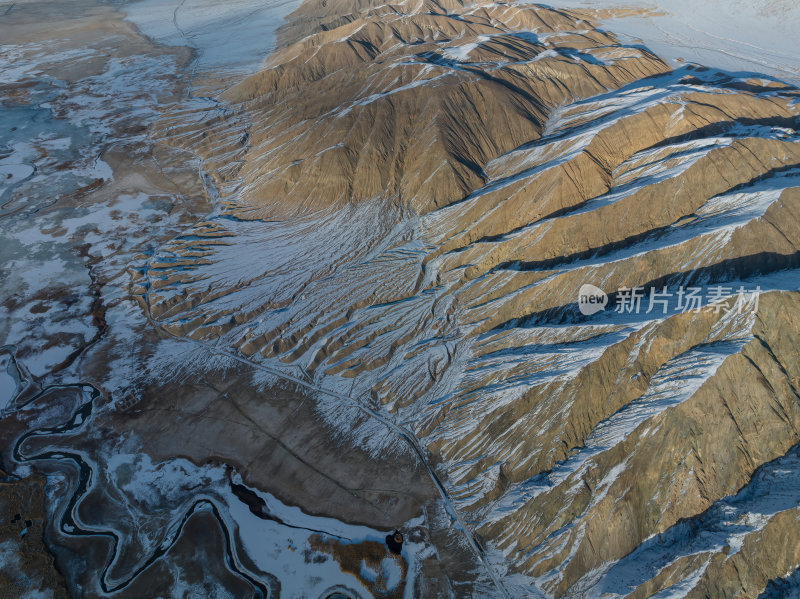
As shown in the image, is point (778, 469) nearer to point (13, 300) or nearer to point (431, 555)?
point (431, 555)

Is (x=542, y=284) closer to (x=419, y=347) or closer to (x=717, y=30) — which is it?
(x=419, y=347)

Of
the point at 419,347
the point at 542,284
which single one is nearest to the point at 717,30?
the point at 542,284

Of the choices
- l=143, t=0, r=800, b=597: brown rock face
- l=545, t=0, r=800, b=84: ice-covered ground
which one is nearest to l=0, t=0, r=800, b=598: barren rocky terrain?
l=143, t=0, r=800, b=597: brown rock face

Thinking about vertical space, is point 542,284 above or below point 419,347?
above

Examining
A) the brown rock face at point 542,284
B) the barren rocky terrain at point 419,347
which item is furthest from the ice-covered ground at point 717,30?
the barren rocky terrain at point 419,347

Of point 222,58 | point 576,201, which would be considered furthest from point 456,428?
point 222,58

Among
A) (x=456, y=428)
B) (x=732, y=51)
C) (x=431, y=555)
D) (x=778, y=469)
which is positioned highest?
(x=732, y=51)

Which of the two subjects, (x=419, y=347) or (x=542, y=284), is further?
(x=419, y=347)
